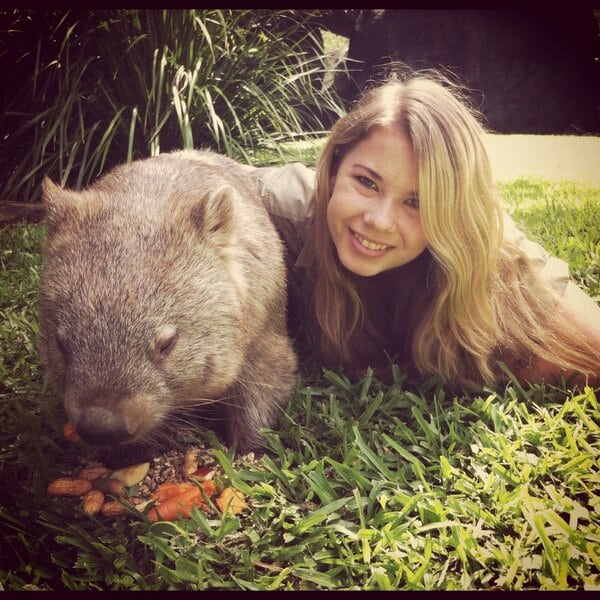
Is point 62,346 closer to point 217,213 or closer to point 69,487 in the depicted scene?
point 69,487

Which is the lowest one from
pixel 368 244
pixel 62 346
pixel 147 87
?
pixel 62 346

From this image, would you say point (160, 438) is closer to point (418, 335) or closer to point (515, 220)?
point (418, 335)

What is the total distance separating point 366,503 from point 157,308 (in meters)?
0.68

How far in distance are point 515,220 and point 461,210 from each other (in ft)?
1.69

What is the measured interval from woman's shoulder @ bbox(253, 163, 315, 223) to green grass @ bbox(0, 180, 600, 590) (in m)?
0.65

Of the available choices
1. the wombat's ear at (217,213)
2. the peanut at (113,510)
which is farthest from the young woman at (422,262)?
the peanut at (113,510)

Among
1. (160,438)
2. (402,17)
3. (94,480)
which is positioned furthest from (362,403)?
(402,17)

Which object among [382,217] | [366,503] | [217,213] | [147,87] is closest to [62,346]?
[217,213]

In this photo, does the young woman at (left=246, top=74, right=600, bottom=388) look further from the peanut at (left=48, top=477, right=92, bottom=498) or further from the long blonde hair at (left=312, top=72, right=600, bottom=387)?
the peanut at (left=48, top=477, right=92, bottom=498)

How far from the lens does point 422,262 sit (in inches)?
73.7

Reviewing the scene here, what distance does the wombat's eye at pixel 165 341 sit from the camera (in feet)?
4.11

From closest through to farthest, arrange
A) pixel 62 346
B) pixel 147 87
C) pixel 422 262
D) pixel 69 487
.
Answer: pixel 62 346 → pixel 69 487 → pixel 422 262 → pixel 147 87

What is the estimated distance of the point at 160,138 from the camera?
2551 millimetres

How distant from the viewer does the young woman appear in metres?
1.60
